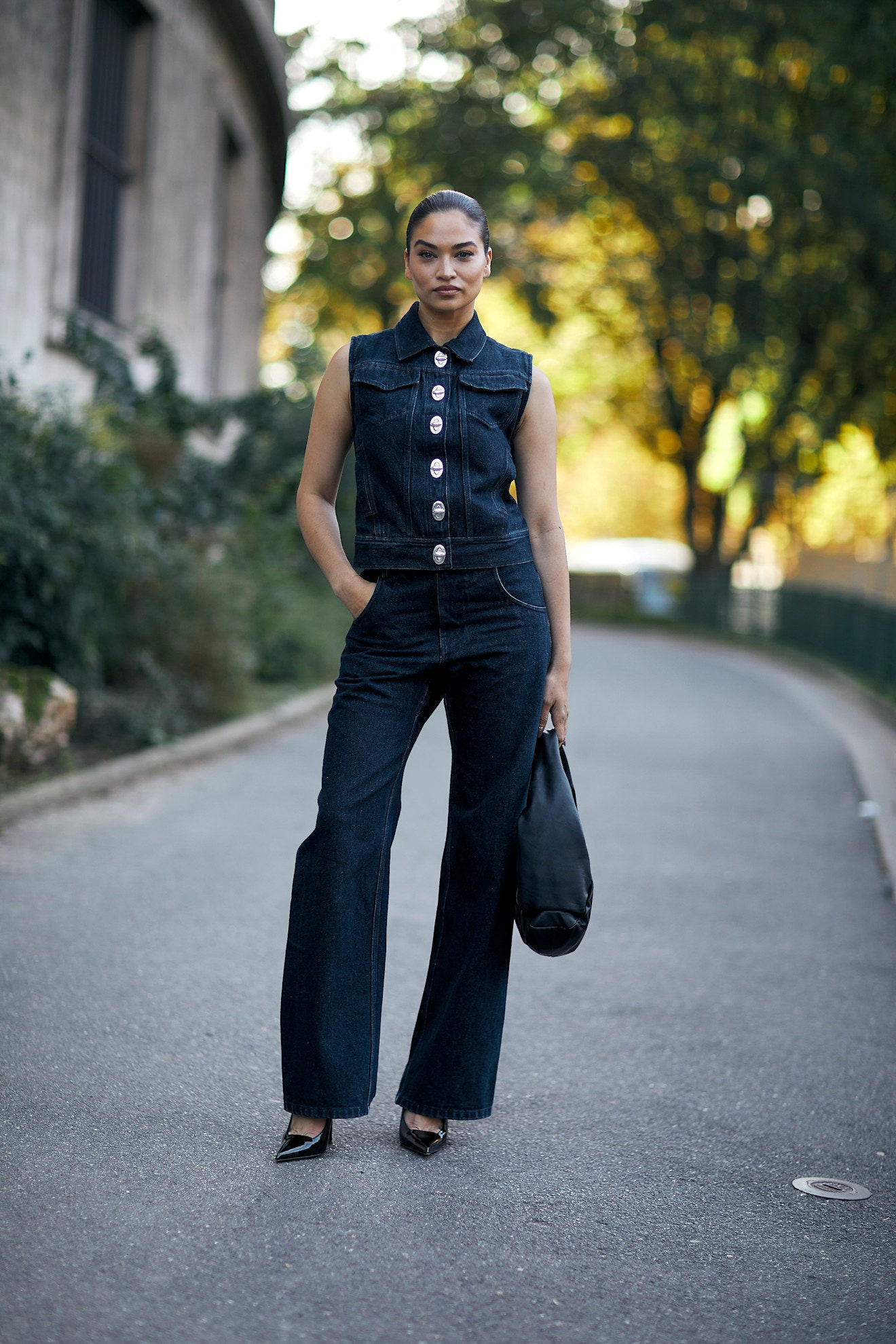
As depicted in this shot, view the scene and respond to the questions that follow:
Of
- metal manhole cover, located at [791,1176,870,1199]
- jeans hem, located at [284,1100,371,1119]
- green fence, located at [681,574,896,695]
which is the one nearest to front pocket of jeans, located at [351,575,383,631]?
jeans hem, located at [284,1100,371,1119]

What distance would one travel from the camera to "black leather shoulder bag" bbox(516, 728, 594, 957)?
3152 mm

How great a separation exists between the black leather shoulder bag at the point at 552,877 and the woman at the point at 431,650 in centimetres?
7

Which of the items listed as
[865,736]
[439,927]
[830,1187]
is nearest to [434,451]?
[439,927]

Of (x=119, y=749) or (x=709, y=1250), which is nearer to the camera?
(x=709, y=1250)

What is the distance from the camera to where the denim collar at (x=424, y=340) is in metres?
3.16

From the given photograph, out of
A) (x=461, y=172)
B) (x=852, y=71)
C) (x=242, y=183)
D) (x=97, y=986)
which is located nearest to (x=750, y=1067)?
(x=97, y=986)

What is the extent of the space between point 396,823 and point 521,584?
0.58 metres

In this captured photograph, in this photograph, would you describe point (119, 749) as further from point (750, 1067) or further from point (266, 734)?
point (750, 1067)

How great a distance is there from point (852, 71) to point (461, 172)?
11340mm

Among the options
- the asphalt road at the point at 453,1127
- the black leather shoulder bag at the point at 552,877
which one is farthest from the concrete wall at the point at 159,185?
the black leather shoulder bag at the point at 552,877

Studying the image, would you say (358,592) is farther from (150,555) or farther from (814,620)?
(814,620)

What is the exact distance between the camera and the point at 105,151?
479 inches

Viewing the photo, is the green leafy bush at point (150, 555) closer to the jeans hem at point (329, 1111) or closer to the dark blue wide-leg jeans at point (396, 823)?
the dark blue wide-leg jeans at point (396, 823)

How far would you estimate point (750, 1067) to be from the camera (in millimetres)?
4062
